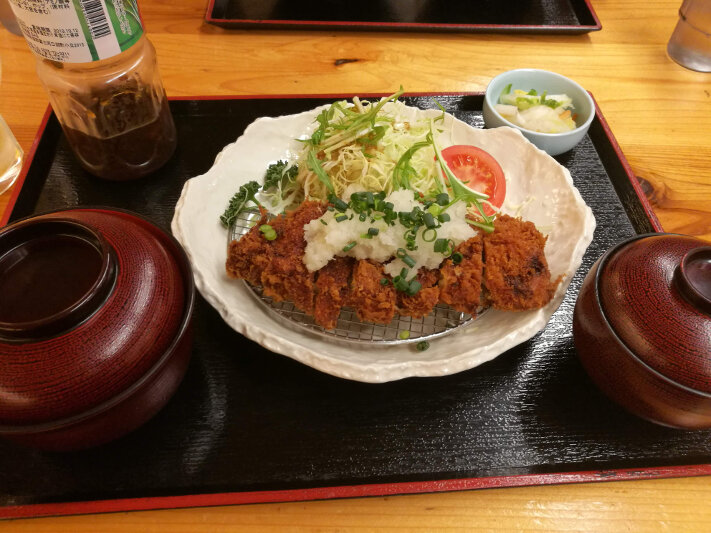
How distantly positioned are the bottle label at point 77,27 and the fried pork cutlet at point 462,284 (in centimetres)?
154

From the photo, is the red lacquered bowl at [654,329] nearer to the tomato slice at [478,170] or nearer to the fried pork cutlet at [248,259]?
the tomato slice at [478,170]

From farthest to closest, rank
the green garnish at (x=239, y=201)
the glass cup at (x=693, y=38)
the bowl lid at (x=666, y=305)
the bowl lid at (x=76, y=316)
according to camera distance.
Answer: the glass cup at (x=693, y=38) → the green garnish at (x=239, y=201) → the bowl lid at (x=666, y=305) → the bowl lid at (x=76, y=316)

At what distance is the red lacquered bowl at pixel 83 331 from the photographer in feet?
4.08

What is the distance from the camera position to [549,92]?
2781mm

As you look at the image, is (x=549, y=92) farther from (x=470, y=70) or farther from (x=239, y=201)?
(x=239, y=201)

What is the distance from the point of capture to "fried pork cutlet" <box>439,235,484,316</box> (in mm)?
1762

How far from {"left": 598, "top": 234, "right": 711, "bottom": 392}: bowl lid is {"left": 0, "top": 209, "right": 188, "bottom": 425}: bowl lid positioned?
51.6 inches

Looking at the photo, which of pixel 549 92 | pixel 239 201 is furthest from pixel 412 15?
pixel 239 201

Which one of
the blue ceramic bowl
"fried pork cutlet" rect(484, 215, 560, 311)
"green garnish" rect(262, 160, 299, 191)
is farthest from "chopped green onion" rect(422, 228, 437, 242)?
the blue ceramic bowl

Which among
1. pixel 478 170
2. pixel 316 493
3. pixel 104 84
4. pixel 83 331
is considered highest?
pixel 104 84

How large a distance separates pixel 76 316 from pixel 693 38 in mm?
3720

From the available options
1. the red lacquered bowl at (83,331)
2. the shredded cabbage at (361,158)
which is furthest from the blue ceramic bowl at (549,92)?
the red lacquered bowl at (83,331)

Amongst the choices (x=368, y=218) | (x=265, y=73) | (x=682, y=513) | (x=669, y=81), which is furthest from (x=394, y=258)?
(x=669, y=81)

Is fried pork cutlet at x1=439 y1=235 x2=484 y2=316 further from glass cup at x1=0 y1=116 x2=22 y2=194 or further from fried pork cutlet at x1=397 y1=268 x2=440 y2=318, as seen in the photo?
glass cup at x1=0 y1=116 x2=22 y2=194
